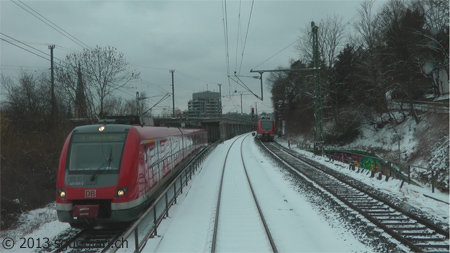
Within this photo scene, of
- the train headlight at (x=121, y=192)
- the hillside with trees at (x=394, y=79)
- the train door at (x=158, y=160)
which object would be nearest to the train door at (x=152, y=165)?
the train door at (x=158, y=160)

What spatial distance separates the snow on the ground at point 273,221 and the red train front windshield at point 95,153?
6.26 feet

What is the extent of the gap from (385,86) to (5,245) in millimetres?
30017

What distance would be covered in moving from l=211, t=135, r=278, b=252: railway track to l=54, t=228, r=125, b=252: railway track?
222 cm

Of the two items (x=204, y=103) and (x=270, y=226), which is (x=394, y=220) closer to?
(x=270, y=226)

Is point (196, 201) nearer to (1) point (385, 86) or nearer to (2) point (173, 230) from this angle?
(2) point (173, 230)

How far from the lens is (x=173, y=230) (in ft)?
26.5

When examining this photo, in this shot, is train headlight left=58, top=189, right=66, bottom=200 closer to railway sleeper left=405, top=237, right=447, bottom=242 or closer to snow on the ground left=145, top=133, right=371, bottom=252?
snow on the ground left=145, top=133, right=371, bottom=252

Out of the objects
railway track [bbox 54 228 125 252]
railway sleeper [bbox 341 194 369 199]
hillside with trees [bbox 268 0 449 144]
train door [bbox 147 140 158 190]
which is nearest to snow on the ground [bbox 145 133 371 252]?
railway track [bbox 54 228 125 252]

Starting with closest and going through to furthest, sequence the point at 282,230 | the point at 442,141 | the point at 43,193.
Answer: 1. the point at 282,230
2. the point at 43,193
3. the point at 442,141

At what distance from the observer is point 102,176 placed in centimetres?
748

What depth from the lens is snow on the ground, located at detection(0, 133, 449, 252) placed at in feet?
23.1

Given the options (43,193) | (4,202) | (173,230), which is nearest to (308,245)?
(173,230)

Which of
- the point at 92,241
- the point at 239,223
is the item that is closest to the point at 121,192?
the point at 92,241

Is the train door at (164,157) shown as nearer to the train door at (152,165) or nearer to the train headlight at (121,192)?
the train door at (152,165)
